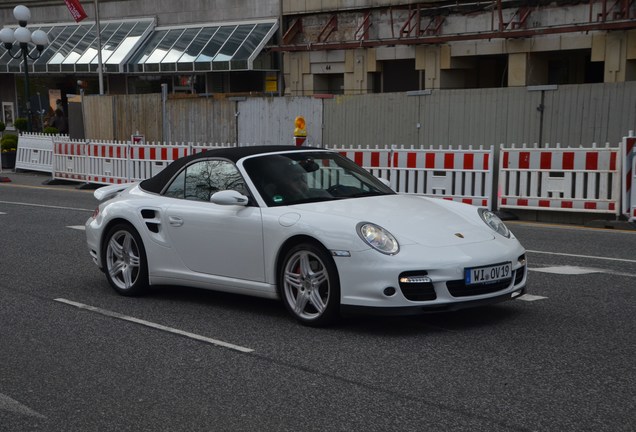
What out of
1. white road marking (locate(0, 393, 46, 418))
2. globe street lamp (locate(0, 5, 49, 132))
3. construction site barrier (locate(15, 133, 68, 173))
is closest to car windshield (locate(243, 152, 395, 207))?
white road marking (locate(0, 393, 46, 418))

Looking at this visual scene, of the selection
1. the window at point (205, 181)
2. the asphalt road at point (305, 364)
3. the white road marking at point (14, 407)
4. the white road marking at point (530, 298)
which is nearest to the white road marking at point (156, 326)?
the asphalt road at point (305, 364)

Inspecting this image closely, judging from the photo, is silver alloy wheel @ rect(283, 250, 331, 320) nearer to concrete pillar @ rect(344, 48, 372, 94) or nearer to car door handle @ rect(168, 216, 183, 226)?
car door handle @ rect(168, 216, 183, 226)

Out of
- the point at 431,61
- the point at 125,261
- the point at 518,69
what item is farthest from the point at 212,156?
the point at 431,61

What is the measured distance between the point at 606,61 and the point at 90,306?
2109cm

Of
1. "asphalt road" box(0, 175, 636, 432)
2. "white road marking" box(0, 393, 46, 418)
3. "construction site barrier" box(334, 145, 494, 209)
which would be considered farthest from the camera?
"construction site barrier" box(334, 145, 494, 209)

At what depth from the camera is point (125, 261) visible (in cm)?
824

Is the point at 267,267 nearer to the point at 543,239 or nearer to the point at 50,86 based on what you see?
the point at 543,239

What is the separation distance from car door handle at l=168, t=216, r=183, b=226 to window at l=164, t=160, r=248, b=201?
0.22 meters

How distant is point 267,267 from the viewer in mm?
6953

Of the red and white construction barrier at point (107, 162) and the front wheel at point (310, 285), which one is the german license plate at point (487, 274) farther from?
the red and white construction barrier at point (107, 162)

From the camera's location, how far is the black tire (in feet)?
26.4

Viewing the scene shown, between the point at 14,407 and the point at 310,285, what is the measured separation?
2.30 m

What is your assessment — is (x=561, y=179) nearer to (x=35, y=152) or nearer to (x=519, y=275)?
(x=519, y=275)

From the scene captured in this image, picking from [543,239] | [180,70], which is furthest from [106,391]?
[180,70]
